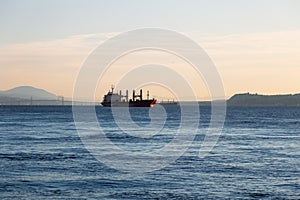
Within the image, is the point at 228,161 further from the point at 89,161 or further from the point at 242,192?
the point at 242,192

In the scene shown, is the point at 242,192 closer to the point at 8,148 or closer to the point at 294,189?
the point at 294,189

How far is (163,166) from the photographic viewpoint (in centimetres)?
4556


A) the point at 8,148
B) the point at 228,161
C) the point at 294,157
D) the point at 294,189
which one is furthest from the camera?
the point at 8,148

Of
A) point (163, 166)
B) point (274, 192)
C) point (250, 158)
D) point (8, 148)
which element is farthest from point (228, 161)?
point (8, 148)

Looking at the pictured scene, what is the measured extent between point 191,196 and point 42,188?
889 cm

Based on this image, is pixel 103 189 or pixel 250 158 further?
pixel 250 158

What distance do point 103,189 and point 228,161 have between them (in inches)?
661

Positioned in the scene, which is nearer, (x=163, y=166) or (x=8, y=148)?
(x=163, y=166)

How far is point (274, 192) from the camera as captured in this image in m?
34.3

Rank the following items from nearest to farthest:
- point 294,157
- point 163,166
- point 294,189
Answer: point 294,189, point 163,166, point 294,157

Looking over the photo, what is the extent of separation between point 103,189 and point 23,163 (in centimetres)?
1349

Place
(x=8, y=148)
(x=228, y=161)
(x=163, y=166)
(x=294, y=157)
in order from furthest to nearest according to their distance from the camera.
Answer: (x=8, y=148)
(x=294, y=157)
(x=228, y=161)
(x=163, y=166)

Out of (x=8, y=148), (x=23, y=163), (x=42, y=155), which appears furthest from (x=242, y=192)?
(x=8, y=148)

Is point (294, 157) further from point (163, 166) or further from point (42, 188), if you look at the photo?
point (42, 188)
